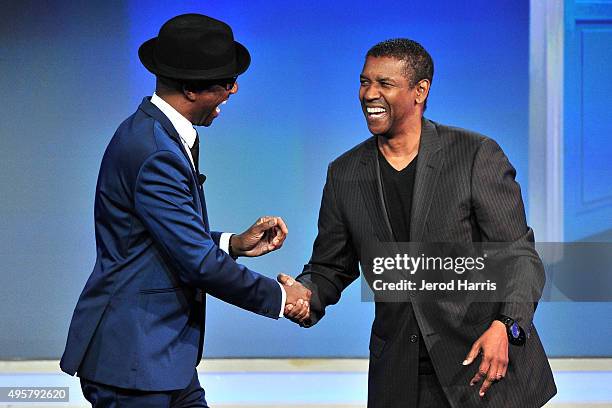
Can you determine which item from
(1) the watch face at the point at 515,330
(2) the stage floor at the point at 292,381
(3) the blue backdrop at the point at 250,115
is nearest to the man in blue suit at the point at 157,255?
(1) the watch face at the point at 515,330

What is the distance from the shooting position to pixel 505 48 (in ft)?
17.8

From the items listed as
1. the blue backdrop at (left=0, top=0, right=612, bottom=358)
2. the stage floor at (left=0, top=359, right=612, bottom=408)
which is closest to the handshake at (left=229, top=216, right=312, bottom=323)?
the stage floor at (left=0, top=359, right=612, bottom=408)

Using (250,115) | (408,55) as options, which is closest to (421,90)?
(408,55)

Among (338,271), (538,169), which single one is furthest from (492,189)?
(538,169)

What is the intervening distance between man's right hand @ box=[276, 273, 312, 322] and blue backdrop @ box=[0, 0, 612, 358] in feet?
7.79

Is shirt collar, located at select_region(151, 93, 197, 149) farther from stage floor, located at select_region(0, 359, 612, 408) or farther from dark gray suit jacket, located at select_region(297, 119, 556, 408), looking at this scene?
stage floor, located at select_region(0, 359, 612, 408)

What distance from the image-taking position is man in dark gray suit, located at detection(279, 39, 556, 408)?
9.59 ft

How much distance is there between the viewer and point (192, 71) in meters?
2.76

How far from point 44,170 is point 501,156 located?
318 centimetres

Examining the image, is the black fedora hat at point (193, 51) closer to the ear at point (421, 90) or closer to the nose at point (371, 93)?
the nose at point (371, 93)

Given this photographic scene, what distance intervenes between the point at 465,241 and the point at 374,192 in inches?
11.8

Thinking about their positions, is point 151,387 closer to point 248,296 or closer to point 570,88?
point 248,296

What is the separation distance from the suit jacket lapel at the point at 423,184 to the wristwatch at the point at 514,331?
33cm

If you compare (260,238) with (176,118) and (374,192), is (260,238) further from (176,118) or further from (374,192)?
(176,118)
